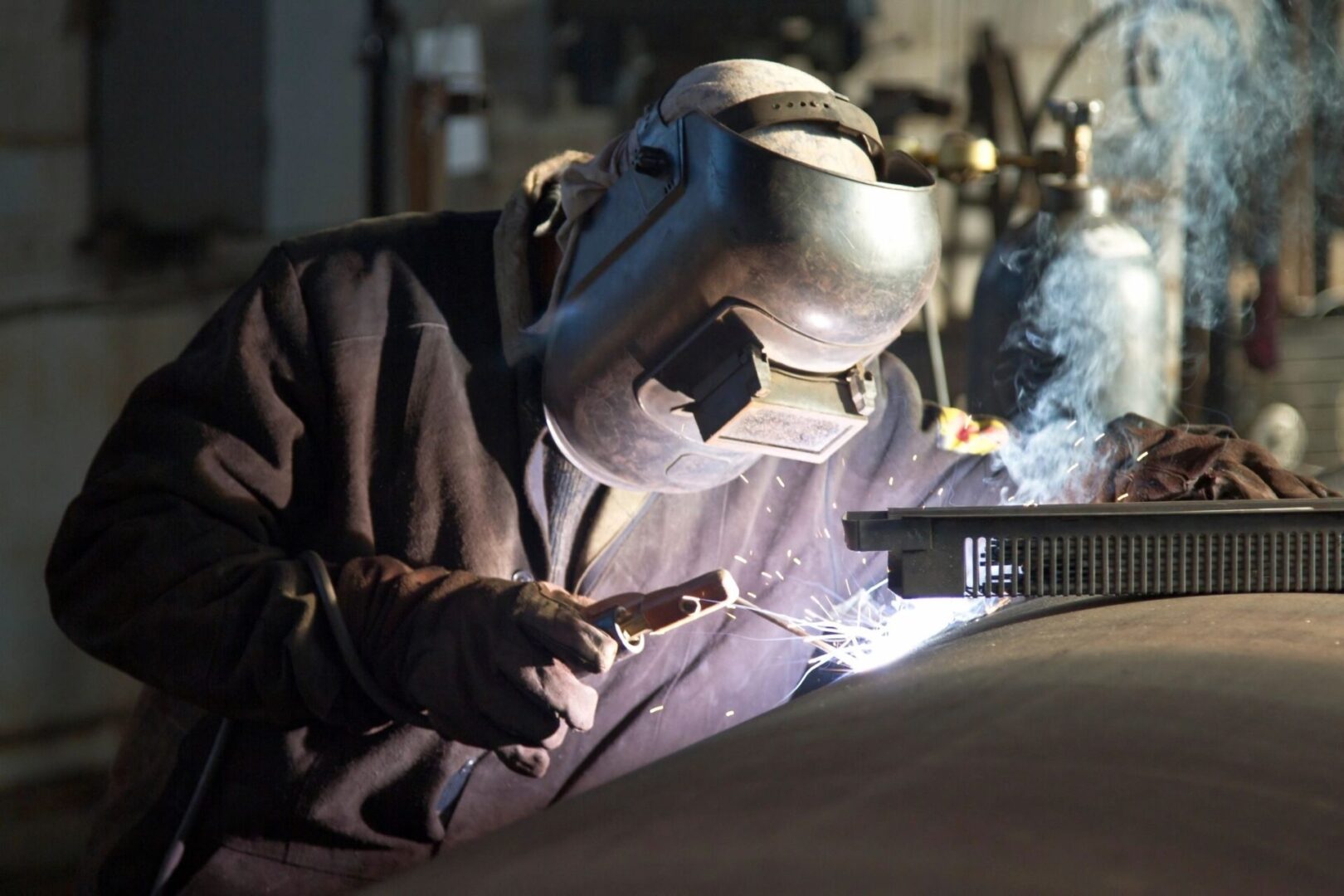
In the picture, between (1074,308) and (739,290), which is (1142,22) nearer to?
(1074,308)

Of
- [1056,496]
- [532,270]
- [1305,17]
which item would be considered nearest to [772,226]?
[532,270]

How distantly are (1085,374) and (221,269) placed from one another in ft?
10.4

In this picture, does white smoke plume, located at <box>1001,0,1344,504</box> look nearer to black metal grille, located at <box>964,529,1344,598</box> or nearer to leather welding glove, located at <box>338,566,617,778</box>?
black metal grille, located at <box>964,529,1344,598</box>

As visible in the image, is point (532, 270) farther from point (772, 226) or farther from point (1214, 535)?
point (1214, 535)

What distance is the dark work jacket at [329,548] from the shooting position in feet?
5.09

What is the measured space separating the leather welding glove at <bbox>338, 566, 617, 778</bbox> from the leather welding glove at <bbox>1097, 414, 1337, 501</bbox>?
2.10ft

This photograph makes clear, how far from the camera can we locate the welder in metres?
1.39

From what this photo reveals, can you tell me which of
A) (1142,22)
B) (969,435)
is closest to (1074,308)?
(969,435)

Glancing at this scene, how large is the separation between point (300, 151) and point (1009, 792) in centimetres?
436

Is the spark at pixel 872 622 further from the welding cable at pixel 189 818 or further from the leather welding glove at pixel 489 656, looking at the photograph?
the welding cable at pixel 189 818

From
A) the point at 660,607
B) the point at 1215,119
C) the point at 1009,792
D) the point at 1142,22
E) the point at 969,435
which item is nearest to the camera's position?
the point at 1009,792

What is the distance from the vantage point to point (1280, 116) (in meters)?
3.96

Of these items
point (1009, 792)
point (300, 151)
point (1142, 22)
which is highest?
point (1142, 22)

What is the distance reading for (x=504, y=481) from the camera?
5.65 ft
